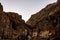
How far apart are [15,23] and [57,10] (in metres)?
21.0

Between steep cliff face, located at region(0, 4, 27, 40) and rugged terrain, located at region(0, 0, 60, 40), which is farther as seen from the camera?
steep cliff face, located at region(0, 4, 27, 40)

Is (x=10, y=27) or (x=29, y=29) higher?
(x=10, y=27)

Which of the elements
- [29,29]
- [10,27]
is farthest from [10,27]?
[29,29]

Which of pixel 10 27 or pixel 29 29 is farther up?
pixel 10 27

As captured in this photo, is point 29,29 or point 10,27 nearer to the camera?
point 10,27

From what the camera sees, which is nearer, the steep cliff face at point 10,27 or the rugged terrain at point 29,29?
the rugged terrain at point 29,29

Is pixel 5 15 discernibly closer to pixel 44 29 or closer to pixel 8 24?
pixel 8 24

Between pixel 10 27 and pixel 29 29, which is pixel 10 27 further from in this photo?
pixel 29 29

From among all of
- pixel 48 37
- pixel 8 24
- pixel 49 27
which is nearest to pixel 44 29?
pixel 49 27

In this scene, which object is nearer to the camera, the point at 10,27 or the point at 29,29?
the point at 10,27

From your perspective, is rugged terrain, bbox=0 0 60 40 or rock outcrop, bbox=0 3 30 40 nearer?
rugged terrain, bbox=0 0 60 40

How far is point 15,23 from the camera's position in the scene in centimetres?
10906

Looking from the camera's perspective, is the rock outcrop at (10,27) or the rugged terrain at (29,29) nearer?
the rugged terrain at (29,29)

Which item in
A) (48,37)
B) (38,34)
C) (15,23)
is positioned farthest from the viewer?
(15,23)
